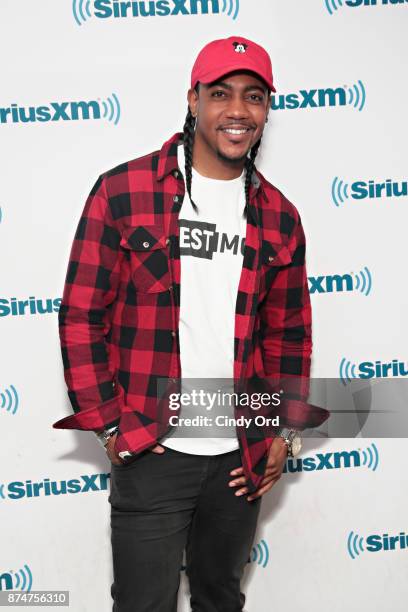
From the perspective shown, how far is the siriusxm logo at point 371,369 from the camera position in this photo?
2.18 metres

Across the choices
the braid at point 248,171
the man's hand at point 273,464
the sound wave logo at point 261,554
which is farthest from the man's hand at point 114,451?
the sound wave logo at point 261,554

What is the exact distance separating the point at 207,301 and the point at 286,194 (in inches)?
24.5

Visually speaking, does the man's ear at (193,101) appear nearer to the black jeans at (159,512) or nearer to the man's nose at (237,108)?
the man's nose at (237,108)

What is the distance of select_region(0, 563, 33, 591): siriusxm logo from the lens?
84.9 inches

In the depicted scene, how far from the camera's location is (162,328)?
1567 mm

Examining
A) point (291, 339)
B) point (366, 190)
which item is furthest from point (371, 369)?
point (366, 190)

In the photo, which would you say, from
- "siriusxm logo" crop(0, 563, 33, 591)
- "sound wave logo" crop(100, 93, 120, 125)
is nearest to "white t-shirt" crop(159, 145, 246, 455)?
"sound wave logo" crop(100, 93, 120, 125)

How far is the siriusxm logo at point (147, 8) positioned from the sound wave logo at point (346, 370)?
3.79ft

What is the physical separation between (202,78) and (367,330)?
104cm

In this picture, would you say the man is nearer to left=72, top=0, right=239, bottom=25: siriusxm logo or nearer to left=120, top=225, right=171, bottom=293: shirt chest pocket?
left=120, top=225, right=171, bottom=293: shirt chest pocket

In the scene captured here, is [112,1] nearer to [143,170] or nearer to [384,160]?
[143,170]

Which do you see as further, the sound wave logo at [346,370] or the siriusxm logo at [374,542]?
the siriusxm logo at [374,542]

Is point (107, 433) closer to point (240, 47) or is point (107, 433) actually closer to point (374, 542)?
point (240, 47)

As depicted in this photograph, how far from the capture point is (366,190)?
208cm
